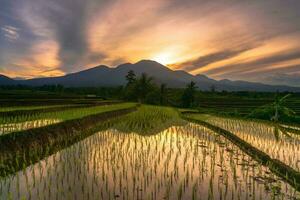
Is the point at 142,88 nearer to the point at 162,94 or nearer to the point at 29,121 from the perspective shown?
the point at 162,94

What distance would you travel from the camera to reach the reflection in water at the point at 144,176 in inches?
255

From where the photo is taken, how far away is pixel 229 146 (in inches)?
498

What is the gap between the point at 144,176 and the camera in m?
7.71

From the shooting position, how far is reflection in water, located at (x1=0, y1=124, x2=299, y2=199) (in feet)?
21.2

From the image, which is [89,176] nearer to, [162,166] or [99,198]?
[99,198]

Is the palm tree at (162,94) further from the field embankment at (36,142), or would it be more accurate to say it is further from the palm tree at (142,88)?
the field embankment at (36,142)

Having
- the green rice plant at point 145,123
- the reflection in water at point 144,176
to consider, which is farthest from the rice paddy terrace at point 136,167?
the green rice plant at point 145,123

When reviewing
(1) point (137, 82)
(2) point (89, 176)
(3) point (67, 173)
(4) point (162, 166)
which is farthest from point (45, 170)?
(1) point (137, 82)

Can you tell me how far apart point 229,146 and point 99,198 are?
7.99m

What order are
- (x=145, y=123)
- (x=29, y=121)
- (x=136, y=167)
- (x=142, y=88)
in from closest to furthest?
1. (x=136, y=167)
2. (x=29, y=121)
3. (x=145, y=123)
4. (x=142, y=88)

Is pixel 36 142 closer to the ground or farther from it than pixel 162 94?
closer to the ground

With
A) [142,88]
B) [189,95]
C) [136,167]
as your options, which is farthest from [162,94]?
[136,167]

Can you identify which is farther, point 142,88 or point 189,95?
point 142,88

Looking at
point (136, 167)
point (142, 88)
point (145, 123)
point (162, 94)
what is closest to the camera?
point (136, 167)
